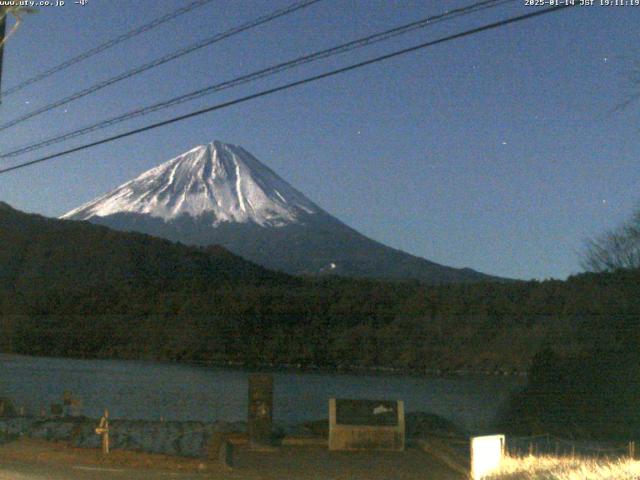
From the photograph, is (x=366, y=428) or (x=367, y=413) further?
(x=367, y=413)

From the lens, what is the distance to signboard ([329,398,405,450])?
18.0m

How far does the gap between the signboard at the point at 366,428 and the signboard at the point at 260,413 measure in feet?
4.28

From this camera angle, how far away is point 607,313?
30719 mm

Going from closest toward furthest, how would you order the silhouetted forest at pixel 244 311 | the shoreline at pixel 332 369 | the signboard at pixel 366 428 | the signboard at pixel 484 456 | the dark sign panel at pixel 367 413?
1. the signboard at pixel 484 456
2. the signboard at pixel 366 428
3. the dark sign panel at pixel 367 413
4. the silhouetted forest at pixel 244 311
5. the shoreline at pixel 332 369

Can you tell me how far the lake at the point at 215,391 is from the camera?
31.0m

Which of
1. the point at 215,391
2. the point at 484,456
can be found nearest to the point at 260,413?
the point at 484,456

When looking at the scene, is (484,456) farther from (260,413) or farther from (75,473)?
(75,473)

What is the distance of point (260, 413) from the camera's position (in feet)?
59.2

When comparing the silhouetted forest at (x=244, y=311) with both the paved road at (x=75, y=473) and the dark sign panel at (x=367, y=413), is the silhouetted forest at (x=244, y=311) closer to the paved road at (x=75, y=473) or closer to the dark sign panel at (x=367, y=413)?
the dark sign panel at (x=367, y=413)

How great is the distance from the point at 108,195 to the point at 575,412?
8375 cm

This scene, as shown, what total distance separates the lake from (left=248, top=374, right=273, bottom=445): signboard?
434 inches

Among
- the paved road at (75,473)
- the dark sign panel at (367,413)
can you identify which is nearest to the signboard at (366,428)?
the dark sign panel at (367,413)

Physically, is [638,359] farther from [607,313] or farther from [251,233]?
[251,233]

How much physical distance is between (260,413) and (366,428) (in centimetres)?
221
